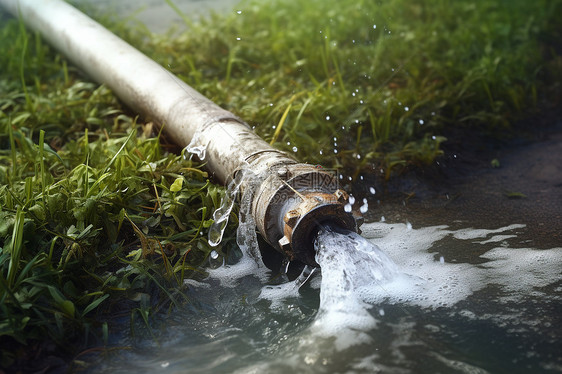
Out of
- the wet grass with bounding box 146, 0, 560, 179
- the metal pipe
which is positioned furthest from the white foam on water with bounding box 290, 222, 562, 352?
the wet grass with bounding box 146, 0, 560, 179

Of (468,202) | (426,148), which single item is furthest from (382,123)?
(468,202)

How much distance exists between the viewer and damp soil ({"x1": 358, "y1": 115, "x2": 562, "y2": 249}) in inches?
124

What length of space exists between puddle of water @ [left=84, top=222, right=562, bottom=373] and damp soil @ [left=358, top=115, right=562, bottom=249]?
1.08ft

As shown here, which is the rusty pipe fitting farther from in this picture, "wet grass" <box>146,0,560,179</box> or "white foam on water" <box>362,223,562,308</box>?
"wet grass" <box>146,0,560,179</box>

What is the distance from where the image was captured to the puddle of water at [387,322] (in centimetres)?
205

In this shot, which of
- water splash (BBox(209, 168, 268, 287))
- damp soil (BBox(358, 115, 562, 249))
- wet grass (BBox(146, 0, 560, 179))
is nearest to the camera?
water splash (BBox(209, 168, 268, 287))

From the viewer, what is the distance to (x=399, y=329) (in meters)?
2.21

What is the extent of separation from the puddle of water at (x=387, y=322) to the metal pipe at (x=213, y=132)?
9.4 inches

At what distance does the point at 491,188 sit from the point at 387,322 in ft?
5.40

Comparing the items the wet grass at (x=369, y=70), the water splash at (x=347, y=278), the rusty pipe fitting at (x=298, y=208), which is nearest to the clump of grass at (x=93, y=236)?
the rusty pipe fitting at (x=298, y=208)

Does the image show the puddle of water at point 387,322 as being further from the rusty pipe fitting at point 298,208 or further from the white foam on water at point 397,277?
the rusty pipe fitting at point 298,208

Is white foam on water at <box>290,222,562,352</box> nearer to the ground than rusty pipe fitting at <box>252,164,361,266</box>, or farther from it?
nearer to the ground

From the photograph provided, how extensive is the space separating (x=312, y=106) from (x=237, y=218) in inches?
50.7

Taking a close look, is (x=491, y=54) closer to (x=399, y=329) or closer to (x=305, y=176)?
(x=305, y=176)
